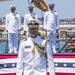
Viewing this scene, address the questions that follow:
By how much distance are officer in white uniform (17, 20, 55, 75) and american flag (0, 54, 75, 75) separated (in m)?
2.05

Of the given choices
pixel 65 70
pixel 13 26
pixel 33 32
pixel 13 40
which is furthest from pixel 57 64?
pixel 13 26

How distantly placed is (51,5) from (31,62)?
19.4ft

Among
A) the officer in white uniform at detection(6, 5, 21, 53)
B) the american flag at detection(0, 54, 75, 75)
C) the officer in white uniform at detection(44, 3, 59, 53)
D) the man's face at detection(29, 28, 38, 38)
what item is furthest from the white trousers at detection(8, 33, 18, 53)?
the man's face at detection(29, 28, 38, 38)

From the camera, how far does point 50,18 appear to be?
11328mm

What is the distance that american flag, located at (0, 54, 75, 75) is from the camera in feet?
24.1

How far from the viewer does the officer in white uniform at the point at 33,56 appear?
17.2ft

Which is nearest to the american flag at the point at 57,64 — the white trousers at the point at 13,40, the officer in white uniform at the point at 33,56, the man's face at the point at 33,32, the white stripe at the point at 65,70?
the white stripe at the point at 65,70

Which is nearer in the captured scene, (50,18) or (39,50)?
(39,50)

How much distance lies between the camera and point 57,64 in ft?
24.3

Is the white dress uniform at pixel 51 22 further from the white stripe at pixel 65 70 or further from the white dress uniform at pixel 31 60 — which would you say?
the white dress uniform at pixel 31 60

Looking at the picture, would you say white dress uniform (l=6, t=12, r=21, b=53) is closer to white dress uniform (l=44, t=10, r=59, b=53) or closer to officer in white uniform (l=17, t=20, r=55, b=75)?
white dress uniform (l=44, t=10, r=59, b=53)

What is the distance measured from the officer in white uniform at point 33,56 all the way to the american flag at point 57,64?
2.05m

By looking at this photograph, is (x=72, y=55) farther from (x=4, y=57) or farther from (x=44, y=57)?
(x=44, y=57)

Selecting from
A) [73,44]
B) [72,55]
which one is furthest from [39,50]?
[73,44]
